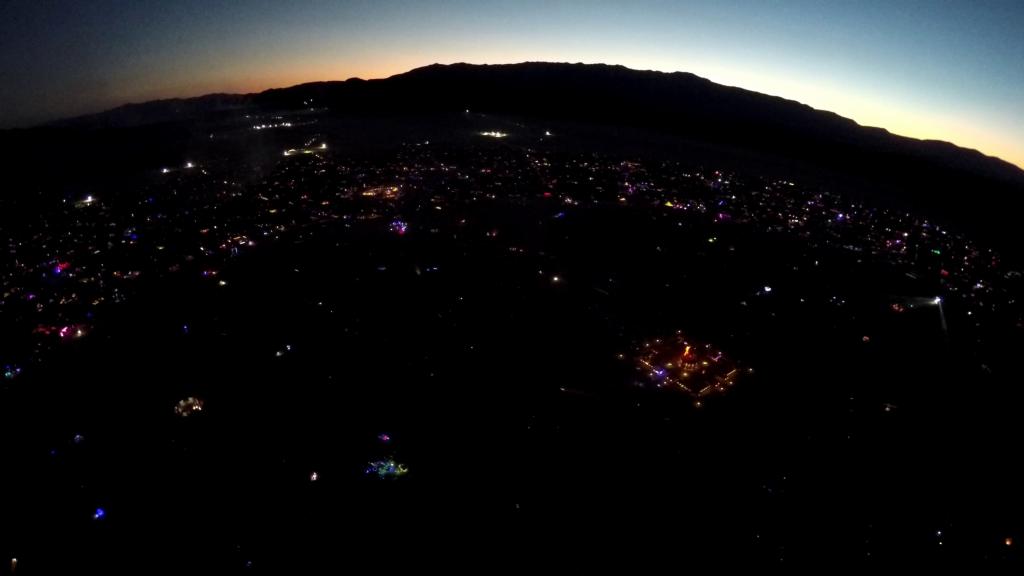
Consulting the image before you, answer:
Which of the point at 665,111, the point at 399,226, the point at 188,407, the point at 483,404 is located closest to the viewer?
the point at 483,404

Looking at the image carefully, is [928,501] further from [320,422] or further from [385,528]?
[320,422]

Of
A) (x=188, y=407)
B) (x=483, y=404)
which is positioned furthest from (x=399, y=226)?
(x=483, y=404)

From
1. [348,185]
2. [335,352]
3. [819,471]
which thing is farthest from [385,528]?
[348,185]

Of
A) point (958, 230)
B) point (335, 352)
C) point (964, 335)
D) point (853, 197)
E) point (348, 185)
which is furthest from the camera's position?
point (853, 197)

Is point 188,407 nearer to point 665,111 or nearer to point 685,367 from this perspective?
point 685,367

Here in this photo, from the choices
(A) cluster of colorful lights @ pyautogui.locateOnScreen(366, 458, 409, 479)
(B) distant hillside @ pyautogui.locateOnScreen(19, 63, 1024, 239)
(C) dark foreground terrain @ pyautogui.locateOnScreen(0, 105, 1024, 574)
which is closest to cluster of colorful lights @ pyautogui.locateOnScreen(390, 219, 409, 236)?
(C) dark foreground terrain @ pyautogui.locateOnScreen(0, 105, 1024, 574)

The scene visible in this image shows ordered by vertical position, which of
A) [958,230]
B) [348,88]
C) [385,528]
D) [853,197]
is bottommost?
[385,528]

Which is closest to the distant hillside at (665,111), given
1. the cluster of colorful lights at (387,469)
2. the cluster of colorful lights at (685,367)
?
the cluster of colorful lights at (685,367)

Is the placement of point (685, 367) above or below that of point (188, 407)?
above

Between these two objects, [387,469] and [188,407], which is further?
[188,407]

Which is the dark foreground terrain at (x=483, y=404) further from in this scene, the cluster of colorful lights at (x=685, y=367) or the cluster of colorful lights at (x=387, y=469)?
the cluster of colorful lights at (x=685, y=367)

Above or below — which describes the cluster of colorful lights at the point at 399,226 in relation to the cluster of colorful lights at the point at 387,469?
above
